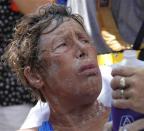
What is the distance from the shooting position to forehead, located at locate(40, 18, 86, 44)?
2414mm

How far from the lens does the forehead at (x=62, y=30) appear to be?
7.92 ft

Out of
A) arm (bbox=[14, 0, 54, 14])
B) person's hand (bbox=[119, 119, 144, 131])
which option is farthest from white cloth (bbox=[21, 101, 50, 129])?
person's hand (bbox=[119, 119, 144, 131])

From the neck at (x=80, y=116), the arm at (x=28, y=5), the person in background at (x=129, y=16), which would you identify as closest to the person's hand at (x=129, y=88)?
the neck at (x=80, y=116)

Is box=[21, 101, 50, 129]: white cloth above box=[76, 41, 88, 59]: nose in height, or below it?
below

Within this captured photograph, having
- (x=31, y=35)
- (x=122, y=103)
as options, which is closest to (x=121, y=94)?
(x=122, y=103)

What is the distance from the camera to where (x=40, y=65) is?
2.44m

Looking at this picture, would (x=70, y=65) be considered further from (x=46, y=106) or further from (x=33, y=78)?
(x=46, y=106)

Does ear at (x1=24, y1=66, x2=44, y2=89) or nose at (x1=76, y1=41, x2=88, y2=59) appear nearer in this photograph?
nose at (x1=76, y1=41, x2=88, y2=59)

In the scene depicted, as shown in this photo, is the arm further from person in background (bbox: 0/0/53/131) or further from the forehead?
the forehead

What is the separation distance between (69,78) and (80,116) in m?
0.29

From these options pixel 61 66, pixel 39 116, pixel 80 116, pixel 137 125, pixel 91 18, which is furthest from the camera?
pixel 91 18

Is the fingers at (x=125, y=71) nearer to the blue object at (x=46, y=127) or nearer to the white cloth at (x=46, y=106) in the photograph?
the white cloth at (x=46, y=106)

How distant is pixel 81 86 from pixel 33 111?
58 centimetres

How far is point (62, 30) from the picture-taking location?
7.96ft
